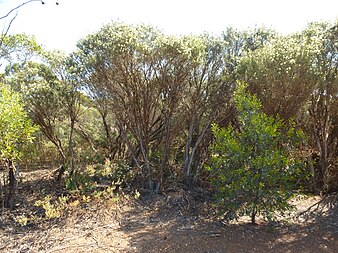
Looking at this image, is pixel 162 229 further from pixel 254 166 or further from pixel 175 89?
pixel 175 89

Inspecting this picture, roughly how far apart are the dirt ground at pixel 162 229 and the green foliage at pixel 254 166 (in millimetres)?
468

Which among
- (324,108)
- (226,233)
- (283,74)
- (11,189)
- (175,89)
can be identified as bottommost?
(226,233)

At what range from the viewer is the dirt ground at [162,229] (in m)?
4.46

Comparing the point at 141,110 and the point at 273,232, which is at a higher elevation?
the point at 141,110

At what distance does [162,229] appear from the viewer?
5.15m

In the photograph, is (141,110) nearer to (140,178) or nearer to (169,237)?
(140,178)

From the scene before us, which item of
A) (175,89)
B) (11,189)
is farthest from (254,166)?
(11,189)

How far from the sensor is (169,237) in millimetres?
4770

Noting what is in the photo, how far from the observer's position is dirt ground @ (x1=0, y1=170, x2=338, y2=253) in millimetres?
4465

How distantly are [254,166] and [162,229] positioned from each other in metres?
1.99

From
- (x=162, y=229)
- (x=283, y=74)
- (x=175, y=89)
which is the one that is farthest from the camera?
(x=175, y=89)

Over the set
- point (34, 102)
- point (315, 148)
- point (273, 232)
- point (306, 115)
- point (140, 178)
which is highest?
point (34, 102)

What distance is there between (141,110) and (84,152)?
318 cm

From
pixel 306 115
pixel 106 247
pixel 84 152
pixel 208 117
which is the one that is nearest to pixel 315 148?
pixel 306 115
